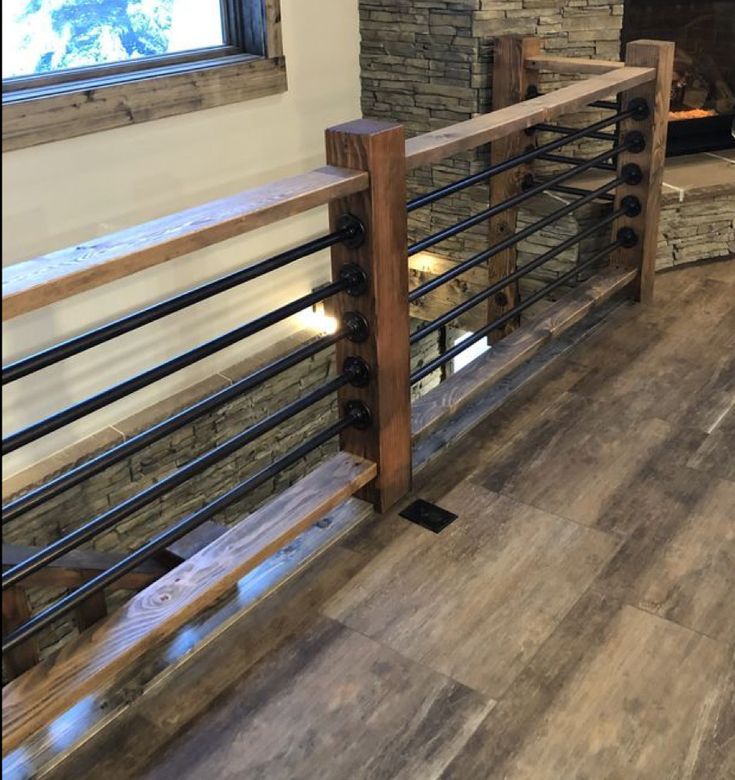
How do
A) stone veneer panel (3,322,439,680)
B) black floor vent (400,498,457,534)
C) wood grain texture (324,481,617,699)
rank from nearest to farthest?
wood grain texture (324,481,617,699) → black floor vent (400,498,457,534) → stone veneer panel (3,322,439,680)

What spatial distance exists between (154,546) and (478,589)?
69 cm

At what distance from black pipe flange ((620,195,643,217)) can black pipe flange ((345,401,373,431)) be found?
156cm

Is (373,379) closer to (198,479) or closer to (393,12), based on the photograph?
(198,479)

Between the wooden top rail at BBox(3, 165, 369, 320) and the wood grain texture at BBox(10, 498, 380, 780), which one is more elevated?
the wooden top rail at BBox(3, 165, 369, 320)

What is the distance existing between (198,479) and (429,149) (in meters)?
2.53

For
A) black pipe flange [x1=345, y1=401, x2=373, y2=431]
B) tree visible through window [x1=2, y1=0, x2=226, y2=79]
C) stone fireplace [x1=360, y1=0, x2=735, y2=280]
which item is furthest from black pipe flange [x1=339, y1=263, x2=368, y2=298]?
stone fireplace [x1=360, y1=0, x2=735, y2=280]

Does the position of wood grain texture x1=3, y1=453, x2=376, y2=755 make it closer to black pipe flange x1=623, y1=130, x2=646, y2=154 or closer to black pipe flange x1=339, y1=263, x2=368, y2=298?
black pipe flange x1=339, y1=263, x2=368, y2=298

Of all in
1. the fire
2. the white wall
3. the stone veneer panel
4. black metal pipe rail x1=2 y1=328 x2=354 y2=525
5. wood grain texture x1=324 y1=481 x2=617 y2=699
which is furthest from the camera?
the fire

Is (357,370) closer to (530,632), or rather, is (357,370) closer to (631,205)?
(530,632)

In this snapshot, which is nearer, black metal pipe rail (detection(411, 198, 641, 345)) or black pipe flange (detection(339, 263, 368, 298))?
black pipe flange (detection(339, 263, 368, 298))

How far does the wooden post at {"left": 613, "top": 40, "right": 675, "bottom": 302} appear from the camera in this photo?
2865 millimetres

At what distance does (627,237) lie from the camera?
3.15 meters

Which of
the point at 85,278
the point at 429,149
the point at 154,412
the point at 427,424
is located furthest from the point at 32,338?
the point at 85,278

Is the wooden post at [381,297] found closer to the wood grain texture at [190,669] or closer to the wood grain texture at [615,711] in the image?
the wood grain texture at [190,669]
